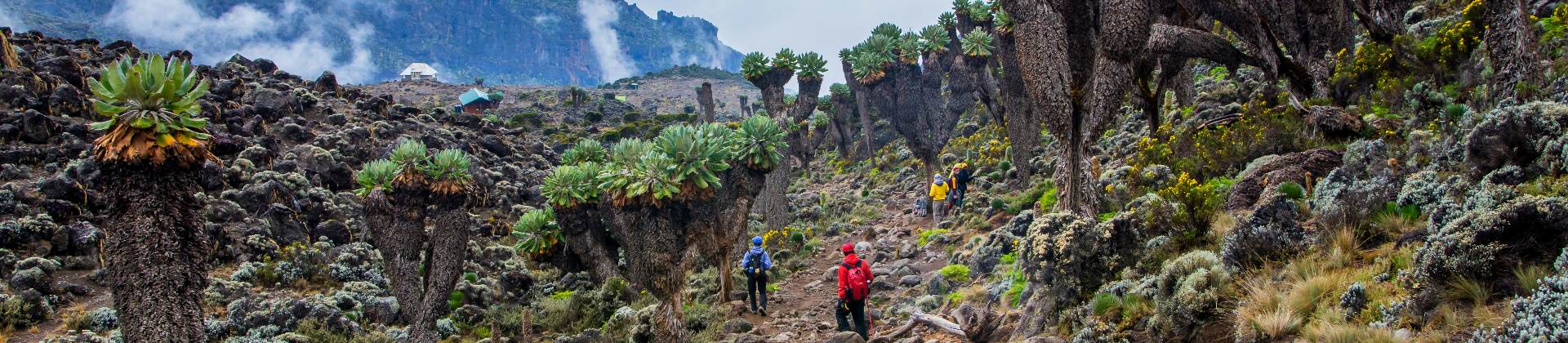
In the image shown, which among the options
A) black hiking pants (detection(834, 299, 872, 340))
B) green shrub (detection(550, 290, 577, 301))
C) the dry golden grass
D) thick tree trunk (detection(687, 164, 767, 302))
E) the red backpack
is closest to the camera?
the dry golden grass

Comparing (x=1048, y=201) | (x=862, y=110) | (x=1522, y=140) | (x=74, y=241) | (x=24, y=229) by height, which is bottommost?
(x=1048, y=201)

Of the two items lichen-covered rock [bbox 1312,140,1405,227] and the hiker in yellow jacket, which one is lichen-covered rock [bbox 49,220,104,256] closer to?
the hiker in yellow jacket

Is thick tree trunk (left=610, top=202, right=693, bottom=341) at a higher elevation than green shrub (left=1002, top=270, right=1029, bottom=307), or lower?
higher

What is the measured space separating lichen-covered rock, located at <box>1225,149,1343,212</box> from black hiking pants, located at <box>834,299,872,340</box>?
16.4 feet

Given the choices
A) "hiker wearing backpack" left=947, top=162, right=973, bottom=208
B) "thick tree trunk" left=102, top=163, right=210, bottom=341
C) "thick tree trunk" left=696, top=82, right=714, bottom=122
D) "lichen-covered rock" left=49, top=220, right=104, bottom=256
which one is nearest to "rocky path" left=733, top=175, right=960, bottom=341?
"hiker wearing backpack" left=947, top=162, right=973, bottom=208

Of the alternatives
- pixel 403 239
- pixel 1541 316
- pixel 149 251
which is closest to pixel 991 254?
pixel 1541 316

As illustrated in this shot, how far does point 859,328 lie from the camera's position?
37.2ft

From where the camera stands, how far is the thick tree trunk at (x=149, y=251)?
34.2 feet

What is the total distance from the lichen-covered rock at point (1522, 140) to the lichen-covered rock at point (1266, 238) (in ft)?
5.17

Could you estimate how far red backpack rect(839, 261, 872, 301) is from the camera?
35.9 feet

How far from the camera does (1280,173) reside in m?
10.2

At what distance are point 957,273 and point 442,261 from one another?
9.88 meters

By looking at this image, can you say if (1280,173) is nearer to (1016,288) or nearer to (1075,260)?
(1075,260)

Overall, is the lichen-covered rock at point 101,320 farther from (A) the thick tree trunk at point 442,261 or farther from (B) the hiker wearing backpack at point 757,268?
(B) the hiker wearing backpack at point 757,268
